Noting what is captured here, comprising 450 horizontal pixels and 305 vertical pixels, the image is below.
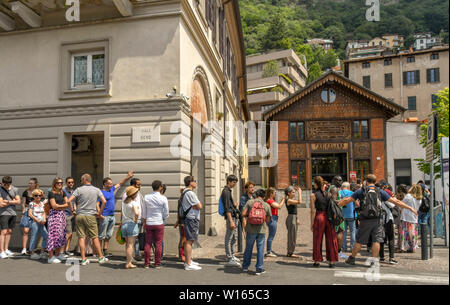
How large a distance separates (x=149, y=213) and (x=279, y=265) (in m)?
2.99

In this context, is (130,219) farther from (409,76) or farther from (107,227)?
(409,76)

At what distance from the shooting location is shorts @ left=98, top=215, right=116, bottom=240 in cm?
902

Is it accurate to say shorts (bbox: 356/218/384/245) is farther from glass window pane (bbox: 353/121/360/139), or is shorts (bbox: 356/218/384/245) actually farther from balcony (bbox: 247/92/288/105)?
balcony (bbox: 247/92/288/105)

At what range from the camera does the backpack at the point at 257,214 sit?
24.0ft

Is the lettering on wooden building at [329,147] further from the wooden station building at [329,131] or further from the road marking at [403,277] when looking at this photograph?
the road marking at [403,277]

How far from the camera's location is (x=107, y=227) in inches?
362

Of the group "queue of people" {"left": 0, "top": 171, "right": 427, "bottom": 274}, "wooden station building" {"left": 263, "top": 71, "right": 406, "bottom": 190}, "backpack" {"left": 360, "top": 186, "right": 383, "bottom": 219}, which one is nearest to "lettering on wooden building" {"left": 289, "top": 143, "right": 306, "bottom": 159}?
"wooden station building" {"left": 263, "top": 71, "right": 406, "bottom": 190}

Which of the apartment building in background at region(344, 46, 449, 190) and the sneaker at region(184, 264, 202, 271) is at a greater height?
the apartment building in background at region(344, 46, 449, 190)

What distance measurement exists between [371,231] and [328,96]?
26193 millimetres

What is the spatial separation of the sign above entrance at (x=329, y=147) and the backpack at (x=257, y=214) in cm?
2547

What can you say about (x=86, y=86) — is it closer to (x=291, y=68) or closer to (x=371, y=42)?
(x=291, y=68)

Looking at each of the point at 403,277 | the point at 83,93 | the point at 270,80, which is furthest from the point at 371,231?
the point at 270,80

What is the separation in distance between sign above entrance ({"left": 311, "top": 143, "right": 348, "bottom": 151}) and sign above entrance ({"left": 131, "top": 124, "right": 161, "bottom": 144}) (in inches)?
940
